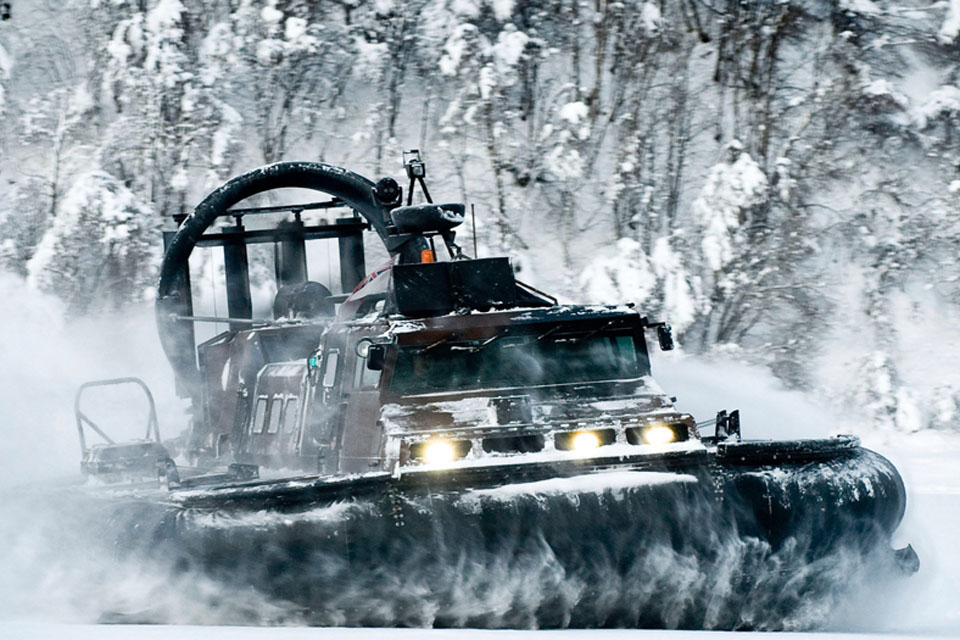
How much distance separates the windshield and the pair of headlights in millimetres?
744

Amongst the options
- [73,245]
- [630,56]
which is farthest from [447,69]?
[73,245]

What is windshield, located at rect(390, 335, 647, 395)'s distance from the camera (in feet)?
26.2

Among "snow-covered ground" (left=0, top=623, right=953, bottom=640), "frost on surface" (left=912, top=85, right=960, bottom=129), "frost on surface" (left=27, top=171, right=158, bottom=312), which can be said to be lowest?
"snow-covered ground" (left=0, top=623, right=953, bottom=640)

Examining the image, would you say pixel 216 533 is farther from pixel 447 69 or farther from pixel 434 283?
pixel 447 69

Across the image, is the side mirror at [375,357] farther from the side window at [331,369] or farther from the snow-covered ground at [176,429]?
the snow-covered ground at [176,429]

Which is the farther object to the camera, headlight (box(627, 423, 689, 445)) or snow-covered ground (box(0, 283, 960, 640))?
headlight (box(627, 423, 689, 445))

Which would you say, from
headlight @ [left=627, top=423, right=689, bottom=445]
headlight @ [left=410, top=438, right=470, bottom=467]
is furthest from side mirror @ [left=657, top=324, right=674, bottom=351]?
headlight @ [left=410, top=438, right=470, bottom=467]

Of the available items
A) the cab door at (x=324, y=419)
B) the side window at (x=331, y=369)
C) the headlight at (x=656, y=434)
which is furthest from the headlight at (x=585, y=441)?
the side window at (x=331, y=369)

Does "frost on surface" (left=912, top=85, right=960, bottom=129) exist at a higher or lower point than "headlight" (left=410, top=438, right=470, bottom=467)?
higher

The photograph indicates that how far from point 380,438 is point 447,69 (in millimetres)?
16018

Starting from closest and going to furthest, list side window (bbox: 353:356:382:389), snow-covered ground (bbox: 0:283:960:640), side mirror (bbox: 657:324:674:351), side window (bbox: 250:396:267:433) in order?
1. snow-covered ground (bbox: 0:283:960:640)
2. side window (bbox: 353:356:382:389)
3. side mirror (bbox: 657:324:674:351)
4. side window (bbox: 250:396:267:433)

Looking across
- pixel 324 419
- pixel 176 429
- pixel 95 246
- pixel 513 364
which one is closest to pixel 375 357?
pixel 513 364

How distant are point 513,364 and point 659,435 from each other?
112cm

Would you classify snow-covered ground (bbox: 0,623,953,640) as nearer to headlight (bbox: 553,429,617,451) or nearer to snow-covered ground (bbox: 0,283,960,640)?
snow-covered ground (bbox: 0,283,960,640)
